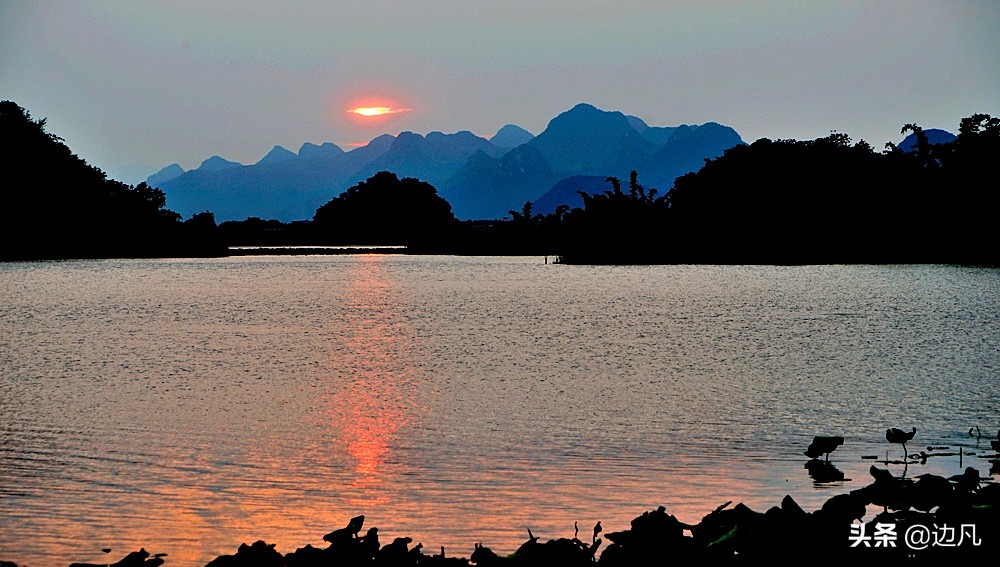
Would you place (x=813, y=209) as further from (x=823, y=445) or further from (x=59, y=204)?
(x=823, y=445)

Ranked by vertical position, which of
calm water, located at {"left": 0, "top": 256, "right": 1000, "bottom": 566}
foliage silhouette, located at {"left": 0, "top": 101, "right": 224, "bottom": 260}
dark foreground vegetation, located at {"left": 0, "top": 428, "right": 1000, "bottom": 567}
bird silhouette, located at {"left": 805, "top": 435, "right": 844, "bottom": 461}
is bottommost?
calm water, located at {"left": 0, "top": 256, "right": 1000, "bottom": 566}

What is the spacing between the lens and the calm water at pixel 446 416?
1606 centimetres

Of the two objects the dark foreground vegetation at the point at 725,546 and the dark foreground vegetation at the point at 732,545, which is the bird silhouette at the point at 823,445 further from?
the dark foreground vegetation at the point at 725,546

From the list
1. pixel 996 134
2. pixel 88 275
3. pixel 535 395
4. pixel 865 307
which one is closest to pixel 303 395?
pixel 535 395

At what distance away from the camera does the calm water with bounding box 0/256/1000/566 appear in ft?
52.7

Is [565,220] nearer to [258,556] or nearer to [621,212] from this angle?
[621,212]

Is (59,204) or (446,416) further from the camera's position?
(59,204)

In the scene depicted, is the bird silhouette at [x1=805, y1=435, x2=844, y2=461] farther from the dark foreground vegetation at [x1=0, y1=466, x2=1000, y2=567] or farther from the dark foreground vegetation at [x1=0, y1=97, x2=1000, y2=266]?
the dark foreground vegetation at [x1=0, y1=97, x2=1000, y2=266]

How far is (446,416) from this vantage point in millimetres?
27000

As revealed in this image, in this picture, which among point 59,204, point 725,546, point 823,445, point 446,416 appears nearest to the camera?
point 725,546

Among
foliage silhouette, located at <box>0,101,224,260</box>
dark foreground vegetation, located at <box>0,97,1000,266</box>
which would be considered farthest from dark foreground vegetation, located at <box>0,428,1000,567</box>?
foliage silhouette, located at <box>0,101,224,260</box>

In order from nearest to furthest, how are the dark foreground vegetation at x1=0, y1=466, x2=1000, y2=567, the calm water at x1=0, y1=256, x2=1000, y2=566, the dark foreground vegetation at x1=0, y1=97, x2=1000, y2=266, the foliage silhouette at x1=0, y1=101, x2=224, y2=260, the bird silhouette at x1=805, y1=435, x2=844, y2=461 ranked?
the dark foreground vegetation at x1=0, y1=466, x2=1000, y2=567
the calm water at x1=0, y1=256, x2=1000, y2=566
the bird silhouette at x1=805, y1=435, x2=844, y2=461
the dark foreground vegetation at x1=0, y1=97, x2=1000, y2=266
the foliage silhouette at x1=0, y1=101, x2=224, y2=260

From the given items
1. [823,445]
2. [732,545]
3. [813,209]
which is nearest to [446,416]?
[823,445]

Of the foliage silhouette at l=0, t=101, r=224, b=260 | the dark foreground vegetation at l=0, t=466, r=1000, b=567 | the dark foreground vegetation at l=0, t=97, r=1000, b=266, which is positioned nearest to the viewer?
the dark foreground vegetation at l=0, t=466, r=1000, b=567
